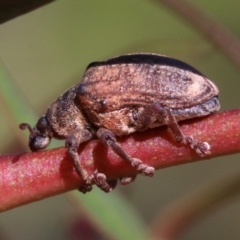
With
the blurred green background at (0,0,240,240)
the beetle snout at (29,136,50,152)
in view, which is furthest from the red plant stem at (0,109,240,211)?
the blurred green background at (0,0,240,240)

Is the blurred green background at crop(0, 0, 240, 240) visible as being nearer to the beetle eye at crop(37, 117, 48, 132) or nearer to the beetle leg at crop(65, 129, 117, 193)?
the beetle eye at crop(37, 117, 48, 132)

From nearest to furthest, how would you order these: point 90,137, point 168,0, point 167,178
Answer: point 90,137, point 168,0, point 167,178

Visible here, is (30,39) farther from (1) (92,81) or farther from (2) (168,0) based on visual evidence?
(1) (92,81)

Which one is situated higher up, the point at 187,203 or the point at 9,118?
the point at 9,118

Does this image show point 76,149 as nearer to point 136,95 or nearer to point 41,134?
point 136,95

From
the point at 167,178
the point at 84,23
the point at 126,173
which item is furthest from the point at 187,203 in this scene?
the point at 84,23

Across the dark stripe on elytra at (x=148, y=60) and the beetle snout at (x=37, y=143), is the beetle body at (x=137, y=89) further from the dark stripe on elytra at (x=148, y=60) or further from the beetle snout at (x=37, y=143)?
the beetle snout at (x=37, y=143)
